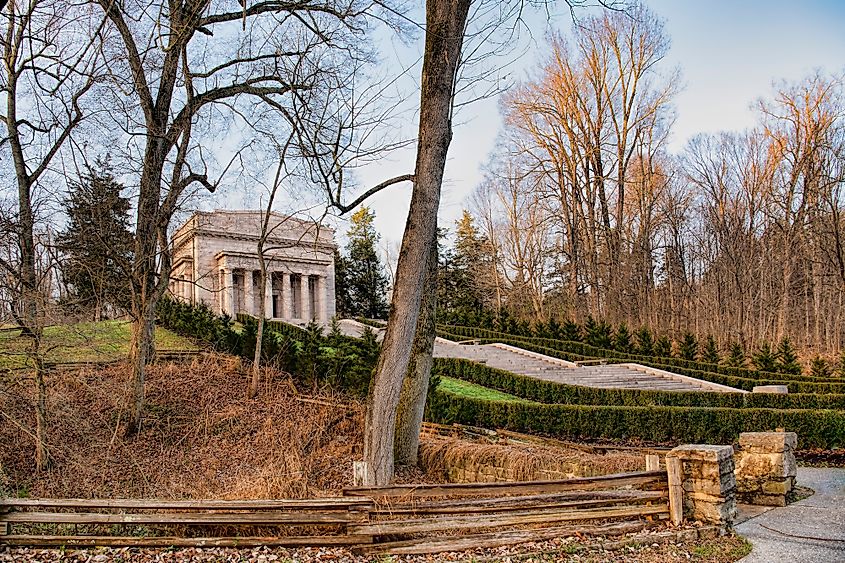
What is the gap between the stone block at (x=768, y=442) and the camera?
839 cm

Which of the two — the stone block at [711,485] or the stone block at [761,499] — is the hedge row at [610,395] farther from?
the stone block at [711,485]

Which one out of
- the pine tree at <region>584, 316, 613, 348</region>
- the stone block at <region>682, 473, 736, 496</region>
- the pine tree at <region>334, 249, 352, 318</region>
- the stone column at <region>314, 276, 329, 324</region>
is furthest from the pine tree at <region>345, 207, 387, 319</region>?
the stone block at <region>682, 473, 736, 496</region>

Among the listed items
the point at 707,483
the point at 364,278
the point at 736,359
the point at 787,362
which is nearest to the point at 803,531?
the point at 707,483

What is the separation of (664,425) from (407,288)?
30.8ft

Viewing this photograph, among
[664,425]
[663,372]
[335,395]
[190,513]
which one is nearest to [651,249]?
[663,372]

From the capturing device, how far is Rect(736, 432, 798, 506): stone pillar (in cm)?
829

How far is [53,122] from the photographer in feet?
42.1

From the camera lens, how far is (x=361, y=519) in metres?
5.95

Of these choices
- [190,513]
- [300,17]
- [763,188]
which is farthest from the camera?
[763,188]

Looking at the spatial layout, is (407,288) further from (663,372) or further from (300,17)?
(663,372)

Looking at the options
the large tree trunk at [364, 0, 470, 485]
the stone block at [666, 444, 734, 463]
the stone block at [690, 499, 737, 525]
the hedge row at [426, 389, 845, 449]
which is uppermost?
the large tree trunk at [364, 0, 470, 485]

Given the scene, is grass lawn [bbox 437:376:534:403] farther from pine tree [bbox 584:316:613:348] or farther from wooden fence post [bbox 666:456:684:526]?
wooden fence post [bbox 666:456:684:526]

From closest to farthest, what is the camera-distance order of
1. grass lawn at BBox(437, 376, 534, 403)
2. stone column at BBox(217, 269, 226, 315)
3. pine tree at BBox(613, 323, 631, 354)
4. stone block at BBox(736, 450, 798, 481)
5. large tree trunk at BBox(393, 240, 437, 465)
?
stone block at BBox(736, 450, 798, 481) → large tree trunk at BBox(393, 240, 437, 465) → grass lawn at BBox(437, 376, 534, 403) → pine tree at BBox(613, 323, 631, 354) → stone column at BBox(217, 269, 226, 315)

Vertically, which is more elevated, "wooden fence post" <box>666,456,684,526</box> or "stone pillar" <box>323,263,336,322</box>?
"stone pillar" <box>323,263,336,322</box>
